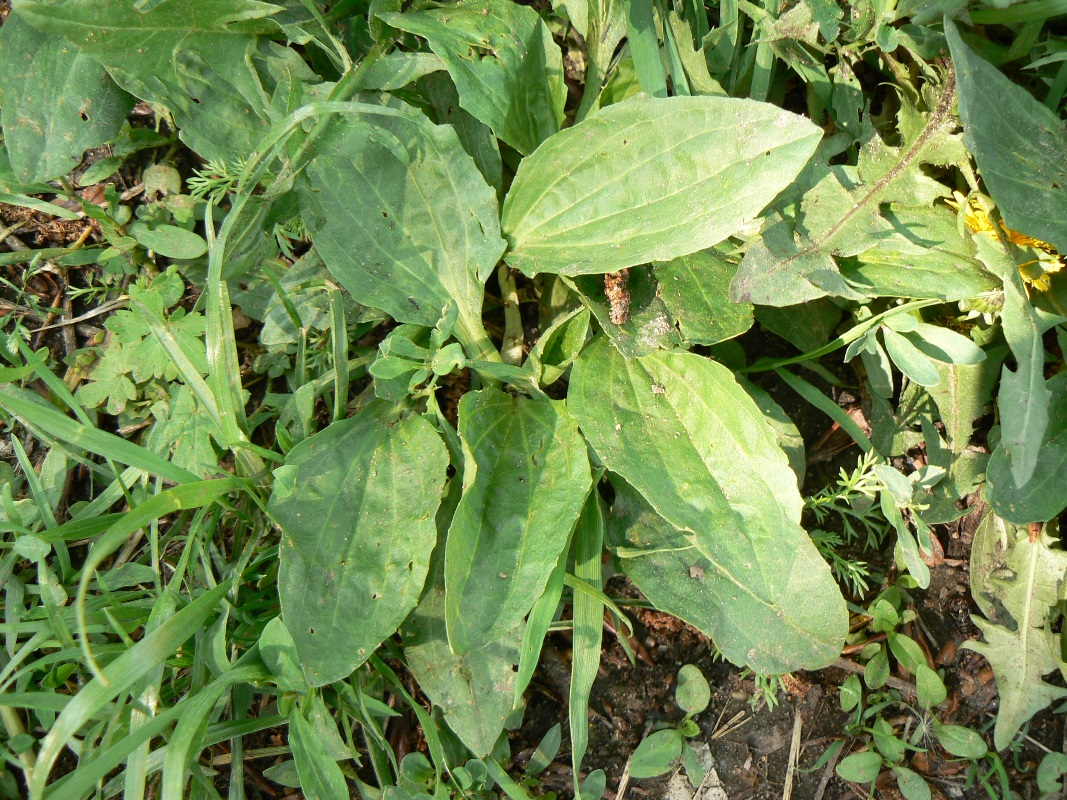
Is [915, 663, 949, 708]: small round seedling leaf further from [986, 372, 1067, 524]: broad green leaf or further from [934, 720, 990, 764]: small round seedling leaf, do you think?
[986, 372, 1067, 524]: broad green leaf

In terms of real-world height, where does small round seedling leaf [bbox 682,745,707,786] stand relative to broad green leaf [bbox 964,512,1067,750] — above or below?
below

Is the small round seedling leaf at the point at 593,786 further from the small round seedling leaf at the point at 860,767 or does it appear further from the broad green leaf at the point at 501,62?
the broad green leaf at the point at 501,62

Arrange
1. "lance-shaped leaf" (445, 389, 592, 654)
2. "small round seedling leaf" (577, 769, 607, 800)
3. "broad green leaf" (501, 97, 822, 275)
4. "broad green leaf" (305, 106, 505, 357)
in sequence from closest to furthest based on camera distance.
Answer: "broad green leaf" (501, 97, 822, 275), "lance-shaped leaf" (445, 389, 592, 654), "broad green leaf" (305, 106, 505, 357), "small round seedling leaf" (577, 769, 607, 800)

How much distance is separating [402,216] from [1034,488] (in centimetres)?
173

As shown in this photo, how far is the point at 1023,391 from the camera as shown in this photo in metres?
1.75

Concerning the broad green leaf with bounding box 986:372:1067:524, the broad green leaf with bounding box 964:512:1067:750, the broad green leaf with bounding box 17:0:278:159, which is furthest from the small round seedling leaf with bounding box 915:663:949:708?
the broad green leaf with bounding box 17:0:278:159

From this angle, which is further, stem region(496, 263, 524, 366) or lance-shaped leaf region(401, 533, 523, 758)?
stem region(496, 263, 524, 366)

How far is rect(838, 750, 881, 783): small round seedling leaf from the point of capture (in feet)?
6.97

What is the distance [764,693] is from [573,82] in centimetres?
182

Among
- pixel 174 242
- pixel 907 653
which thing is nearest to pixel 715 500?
pixel 907 653

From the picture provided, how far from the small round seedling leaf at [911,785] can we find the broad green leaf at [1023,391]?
0.93 metres

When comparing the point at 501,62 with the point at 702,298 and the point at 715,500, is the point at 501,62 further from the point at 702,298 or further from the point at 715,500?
the point at 715,500

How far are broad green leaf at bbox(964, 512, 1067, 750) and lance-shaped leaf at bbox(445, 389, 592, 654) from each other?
1.23 m

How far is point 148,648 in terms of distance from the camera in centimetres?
162
